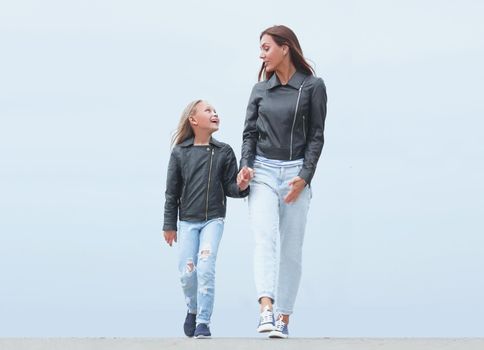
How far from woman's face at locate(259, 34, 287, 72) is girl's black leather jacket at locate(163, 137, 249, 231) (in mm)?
1122

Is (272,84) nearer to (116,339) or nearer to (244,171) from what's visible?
(244,171)

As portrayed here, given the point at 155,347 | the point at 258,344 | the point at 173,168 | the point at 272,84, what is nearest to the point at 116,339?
the point at 155,347

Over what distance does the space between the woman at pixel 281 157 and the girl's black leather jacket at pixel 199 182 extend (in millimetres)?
695

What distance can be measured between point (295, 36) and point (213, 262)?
86.0 inches

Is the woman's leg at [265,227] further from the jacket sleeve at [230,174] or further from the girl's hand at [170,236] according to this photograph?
the girl's hand at [170,236]

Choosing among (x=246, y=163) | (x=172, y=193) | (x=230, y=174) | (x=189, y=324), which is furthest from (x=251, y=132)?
(x=189, y=324)

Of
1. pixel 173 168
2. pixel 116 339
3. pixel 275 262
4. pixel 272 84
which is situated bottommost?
pixel 116 339

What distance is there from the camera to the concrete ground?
23.9ft

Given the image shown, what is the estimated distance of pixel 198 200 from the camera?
9070mm

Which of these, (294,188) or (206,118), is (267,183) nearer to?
(294,188)

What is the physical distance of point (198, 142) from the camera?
9.26 meters

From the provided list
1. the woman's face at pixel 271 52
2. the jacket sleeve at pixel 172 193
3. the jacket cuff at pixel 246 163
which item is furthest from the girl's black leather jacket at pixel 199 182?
the woman's face at pixel 271 52

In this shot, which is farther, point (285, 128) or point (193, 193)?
point (193, 193)

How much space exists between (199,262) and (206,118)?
4.48ft
